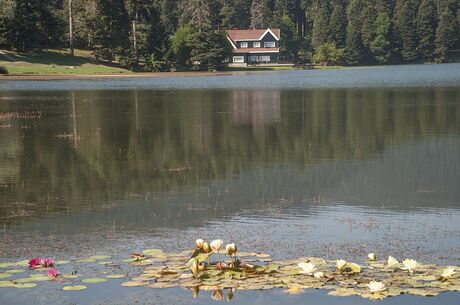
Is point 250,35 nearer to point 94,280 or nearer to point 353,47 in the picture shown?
point 353,47

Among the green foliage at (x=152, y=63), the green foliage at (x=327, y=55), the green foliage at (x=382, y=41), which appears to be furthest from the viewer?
the green foliage at (x=382, y=41)

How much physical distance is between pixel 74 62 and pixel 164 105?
6106 cm

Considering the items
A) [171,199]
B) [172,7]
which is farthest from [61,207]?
[172,7]

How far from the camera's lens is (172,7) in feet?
592

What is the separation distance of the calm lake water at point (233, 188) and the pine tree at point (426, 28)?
140526mm

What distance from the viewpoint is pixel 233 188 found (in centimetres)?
1969

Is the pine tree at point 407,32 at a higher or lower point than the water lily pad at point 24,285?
higher

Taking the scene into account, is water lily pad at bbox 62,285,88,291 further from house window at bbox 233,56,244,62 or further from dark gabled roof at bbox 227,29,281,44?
dark gabled roof at bbox 227,29,281,44

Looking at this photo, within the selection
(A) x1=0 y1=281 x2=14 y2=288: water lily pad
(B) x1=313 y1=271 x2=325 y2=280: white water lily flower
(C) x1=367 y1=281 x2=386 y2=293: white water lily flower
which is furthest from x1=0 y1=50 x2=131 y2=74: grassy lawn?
(C) x1=367 y1=281 x2=386 y2=293: white water lily flower

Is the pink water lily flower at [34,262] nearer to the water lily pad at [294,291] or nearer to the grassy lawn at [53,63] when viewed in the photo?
the water lily pad at [294,291]

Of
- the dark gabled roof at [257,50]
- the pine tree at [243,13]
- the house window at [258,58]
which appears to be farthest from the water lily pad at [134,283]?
the pine tree at [243,13]

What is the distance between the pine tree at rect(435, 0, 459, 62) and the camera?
564 ft

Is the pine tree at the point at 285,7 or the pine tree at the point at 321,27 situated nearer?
the pine tree at the point at 321,27

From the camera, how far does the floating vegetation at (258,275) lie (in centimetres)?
1070
